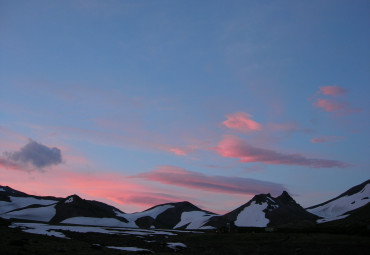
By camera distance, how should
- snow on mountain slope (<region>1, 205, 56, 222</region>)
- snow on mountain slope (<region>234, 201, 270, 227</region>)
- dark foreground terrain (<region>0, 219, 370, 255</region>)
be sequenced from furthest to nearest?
snow on mountain slope (<region>1, 205, 56, 222</region>)
snow on mountain slope (<region>234, 201, 270, 227</region>)
dark foreground terrain (<region>0, 219, 370, 255</region>)

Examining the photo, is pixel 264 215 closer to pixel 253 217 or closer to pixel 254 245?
pixel 253 217

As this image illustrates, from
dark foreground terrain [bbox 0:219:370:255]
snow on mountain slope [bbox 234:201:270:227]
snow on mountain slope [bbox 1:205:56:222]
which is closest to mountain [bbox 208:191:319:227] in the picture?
snow on mountain slope [bbox 234:201:270:227]

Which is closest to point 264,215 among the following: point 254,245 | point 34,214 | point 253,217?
point 253,217

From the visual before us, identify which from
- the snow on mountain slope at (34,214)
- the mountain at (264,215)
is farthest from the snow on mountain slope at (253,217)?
the snow on mountain slope at (34,214)

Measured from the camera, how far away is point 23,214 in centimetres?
18462

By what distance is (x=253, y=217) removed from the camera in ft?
582

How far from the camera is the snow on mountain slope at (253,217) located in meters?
167

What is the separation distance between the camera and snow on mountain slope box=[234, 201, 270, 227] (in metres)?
Answer: 167

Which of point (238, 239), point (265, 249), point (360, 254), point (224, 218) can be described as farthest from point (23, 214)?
point (360, 254)

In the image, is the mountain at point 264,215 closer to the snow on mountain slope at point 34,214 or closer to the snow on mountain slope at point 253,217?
the snow on mountain slope at point 253,217

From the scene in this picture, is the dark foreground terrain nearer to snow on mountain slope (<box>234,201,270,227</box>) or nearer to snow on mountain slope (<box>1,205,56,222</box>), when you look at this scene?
snow on mountain slope (<box>234,201,270,227</box>)

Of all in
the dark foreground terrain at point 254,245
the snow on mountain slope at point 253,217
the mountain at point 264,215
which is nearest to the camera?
the dark foreground terrain at point 254,245

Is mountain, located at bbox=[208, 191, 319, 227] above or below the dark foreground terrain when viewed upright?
above

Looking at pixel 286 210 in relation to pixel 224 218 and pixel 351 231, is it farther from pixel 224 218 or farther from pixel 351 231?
pixel 351 231
